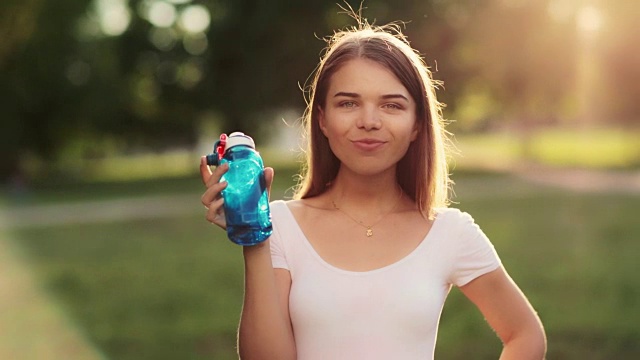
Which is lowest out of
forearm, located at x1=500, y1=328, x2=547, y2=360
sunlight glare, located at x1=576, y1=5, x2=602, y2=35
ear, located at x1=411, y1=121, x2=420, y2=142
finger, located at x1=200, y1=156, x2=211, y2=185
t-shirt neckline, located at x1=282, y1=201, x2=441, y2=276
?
forearm, located at x1=500, y1=328, x2=547, y2=360

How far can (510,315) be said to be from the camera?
271 cm

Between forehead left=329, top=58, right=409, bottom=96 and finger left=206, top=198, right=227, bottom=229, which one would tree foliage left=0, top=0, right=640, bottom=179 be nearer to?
forehead left=329, top=58, right=409, bottom=96

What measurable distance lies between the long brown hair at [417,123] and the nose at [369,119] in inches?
4.3

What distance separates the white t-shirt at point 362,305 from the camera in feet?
8.12

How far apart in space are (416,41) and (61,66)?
14438 millimetres

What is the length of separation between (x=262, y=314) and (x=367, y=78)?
65 centimetres

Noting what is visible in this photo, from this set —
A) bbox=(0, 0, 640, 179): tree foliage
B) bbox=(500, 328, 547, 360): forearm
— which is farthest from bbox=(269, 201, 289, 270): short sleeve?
bbox=(0, 0, 640, 179): tree foliage

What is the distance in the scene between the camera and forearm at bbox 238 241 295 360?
8.00ft

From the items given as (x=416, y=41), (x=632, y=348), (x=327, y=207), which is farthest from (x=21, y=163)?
(x=327, y=207)

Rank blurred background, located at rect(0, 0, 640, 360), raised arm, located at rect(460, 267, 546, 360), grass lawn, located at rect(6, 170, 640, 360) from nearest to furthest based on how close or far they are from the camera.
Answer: raised arm, located at rect(460, 267, 546, 360) < grass lawn, located at rect(6, 170, 640, 360) < blurred background, located at rect(0, 0, 640, 360)

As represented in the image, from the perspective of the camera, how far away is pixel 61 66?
4094 cm

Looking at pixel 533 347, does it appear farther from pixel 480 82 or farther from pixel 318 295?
pixel 480 82

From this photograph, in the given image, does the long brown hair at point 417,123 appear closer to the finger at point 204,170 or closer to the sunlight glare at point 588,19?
the finger at point 204,170

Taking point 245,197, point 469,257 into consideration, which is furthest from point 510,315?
point 245,197
